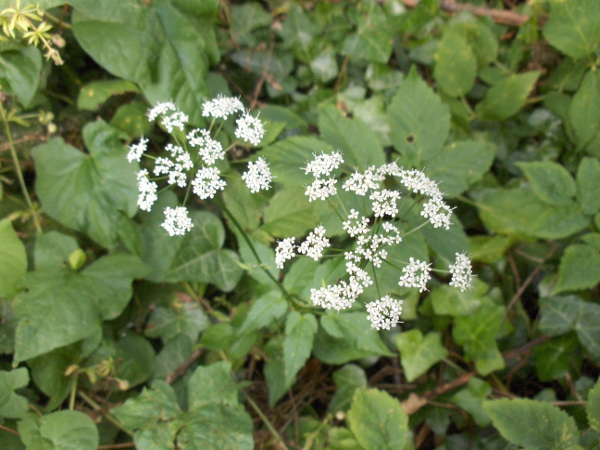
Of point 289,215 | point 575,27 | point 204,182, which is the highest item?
point 575,27

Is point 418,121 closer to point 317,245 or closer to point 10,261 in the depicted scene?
point 317,245

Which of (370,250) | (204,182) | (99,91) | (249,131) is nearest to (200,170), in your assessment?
(204,182)

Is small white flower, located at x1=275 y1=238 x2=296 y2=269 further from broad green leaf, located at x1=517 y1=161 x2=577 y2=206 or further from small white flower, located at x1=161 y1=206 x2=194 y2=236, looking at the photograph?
broad green leaf, located at x1=517 y1=161 x2=577 y2=206

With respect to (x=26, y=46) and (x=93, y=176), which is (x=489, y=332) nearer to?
(x=93, y=176)

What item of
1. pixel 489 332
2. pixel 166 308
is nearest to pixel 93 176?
pixel 166 308

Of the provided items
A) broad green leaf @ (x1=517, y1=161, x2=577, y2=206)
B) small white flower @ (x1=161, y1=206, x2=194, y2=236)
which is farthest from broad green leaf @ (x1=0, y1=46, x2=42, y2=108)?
broad green leaf @ (x1=517, y1=161, x2=577, y2=206)

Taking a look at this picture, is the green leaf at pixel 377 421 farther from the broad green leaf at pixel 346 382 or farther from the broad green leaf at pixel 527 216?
the broad green leaf at pixel 527 216

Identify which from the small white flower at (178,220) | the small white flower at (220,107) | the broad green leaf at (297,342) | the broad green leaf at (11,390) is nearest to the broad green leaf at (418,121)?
the small white flower at (220,107)
